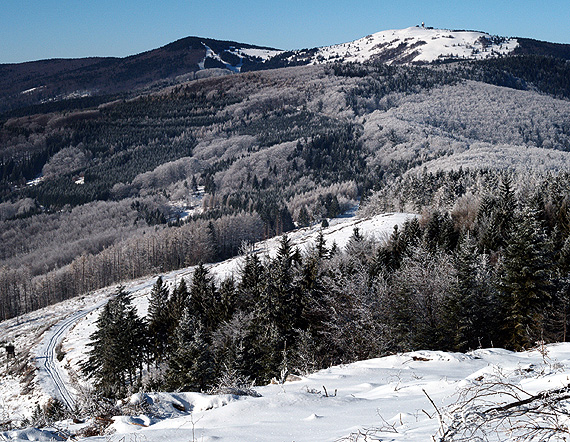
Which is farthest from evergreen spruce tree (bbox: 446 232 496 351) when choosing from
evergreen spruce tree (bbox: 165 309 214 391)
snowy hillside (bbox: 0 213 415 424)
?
snowy hillside (bbox: 0 213 415 424)

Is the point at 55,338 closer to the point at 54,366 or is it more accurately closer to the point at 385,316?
the point at 54,366

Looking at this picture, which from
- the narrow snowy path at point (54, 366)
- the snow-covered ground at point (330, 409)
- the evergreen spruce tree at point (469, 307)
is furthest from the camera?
the narrow snowy path at point (54, 366)

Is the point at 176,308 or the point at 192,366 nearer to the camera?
the point at 192,366

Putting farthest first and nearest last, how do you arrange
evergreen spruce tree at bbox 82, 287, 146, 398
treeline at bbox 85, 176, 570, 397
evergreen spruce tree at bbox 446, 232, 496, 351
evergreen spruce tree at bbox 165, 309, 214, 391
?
1. evergreen spruce tree at bbox 82, 287, 146, 398
2. evergreen spruce tree at bbox 165, 309, 214, 391
3. evergreen spruce tree at bbox 446, 232, 496, 351
4. treeline at bbox 85, 176, 570, 397

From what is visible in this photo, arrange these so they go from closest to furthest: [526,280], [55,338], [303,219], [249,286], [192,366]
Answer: [526,280] < [192,366] < [249,286] < [55,338] < [303,219]

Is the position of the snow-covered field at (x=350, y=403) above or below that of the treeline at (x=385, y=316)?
above

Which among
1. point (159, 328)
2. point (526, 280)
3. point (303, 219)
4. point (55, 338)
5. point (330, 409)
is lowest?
point (55, 338)

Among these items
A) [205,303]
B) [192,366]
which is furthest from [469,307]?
[205,303]

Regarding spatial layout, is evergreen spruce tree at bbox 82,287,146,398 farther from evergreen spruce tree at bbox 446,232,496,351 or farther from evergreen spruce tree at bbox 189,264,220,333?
evergreen spruce tree at bbox 446,232,496,351

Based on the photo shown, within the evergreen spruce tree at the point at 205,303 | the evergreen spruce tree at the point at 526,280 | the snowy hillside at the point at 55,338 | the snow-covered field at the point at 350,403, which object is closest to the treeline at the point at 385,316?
the evergreen spruce tree at the point at 526,280

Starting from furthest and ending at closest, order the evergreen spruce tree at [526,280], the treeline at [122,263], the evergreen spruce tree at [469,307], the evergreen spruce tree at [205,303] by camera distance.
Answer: the treeline at [122,263] < the evergreen spruce tree at [205,303] < the evergreen spruce tree at [526,280] < the evergreen spruce tree at [469,307]

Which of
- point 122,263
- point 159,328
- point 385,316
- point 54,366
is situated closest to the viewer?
point 385,316

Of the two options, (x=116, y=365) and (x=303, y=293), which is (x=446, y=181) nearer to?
(x=303, y=293)

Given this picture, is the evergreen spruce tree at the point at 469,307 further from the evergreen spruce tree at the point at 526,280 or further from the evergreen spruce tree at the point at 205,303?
the evergreen spruce tree at the point at 205,303
